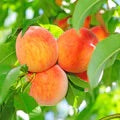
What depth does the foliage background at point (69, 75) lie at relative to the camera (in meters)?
1.34

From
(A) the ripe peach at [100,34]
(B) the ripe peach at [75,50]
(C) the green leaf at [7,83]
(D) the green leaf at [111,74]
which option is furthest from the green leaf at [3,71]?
(D) the green leaf at [111,74]

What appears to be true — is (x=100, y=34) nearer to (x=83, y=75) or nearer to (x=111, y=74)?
(x=83, y=75)

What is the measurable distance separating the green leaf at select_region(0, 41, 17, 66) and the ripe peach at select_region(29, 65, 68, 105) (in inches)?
6.2

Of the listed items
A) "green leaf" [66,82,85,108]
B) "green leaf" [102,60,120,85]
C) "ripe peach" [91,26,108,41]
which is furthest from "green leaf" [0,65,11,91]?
"green leaf" [102,60,120,85]

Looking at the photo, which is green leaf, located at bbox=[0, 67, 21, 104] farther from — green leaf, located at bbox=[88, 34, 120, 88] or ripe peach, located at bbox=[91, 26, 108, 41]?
ripe peach, located at bbox=[91, 26, 108, 41]

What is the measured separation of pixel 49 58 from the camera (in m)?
1.61

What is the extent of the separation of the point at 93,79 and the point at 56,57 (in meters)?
0.48

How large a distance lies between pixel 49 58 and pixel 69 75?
146mm

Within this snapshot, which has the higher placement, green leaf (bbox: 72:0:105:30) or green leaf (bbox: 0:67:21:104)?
green leaf (bbox: 72:0:105:30)

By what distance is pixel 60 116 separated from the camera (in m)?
3.54

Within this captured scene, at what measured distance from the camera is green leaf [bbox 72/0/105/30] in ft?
Answer: 4.06

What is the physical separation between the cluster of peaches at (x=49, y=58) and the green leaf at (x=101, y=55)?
34 cm

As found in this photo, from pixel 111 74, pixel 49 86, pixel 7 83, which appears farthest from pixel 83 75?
pixel 111 74

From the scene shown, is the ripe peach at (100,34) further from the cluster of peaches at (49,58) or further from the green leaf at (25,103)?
the green leaf at (25,103)
